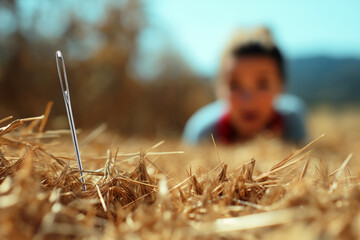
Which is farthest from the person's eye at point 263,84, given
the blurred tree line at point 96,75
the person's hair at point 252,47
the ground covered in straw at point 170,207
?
the ground covered in straw at point 170,207

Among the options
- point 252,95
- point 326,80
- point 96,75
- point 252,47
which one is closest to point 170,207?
point 252,95

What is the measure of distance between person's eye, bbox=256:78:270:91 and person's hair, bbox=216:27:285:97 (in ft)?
0.67

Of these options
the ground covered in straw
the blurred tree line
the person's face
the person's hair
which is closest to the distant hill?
the blurred tree line

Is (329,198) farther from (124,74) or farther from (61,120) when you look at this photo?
(124,74)

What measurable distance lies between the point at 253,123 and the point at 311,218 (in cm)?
226

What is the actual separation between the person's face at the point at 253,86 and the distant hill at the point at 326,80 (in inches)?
419

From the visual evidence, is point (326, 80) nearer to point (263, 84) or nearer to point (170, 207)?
point (263, 84)

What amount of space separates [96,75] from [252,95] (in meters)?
2.65

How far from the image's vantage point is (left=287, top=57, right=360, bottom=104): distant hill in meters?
13.1

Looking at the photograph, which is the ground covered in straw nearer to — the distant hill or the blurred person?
the blurred person

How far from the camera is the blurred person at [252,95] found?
233 centimetres

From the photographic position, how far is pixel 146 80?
4988mm

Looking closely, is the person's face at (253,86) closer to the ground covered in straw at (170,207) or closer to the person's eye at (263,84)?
the person's eye at (263,84)

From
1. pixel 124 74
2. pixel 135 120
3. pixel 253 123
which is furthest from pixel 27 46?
pixel 253 123
